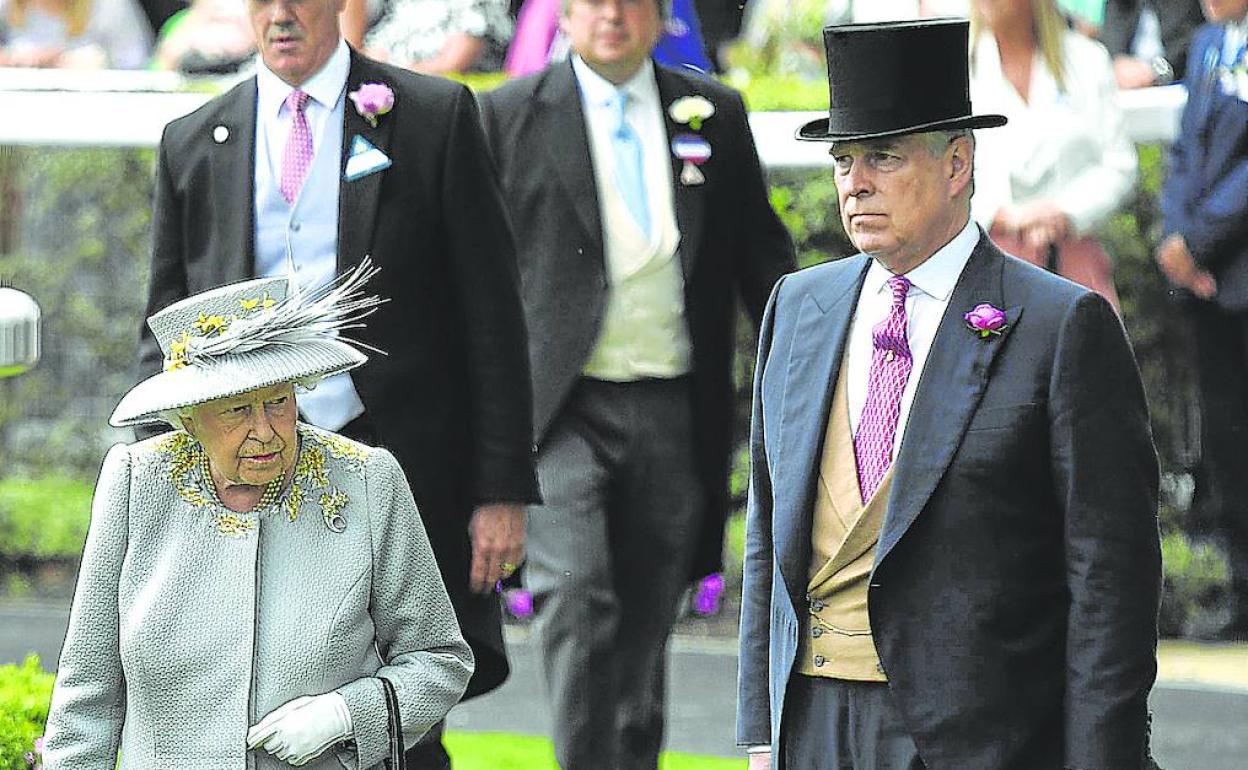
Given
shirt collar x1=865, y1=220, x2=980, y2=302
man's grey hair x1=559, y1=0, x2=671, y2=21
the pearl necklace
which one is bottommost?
the pearl necklace

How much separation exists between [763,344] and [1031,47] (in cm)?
330

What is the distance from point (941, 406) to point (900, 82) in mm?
577

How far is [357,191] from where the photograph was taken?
226 inches

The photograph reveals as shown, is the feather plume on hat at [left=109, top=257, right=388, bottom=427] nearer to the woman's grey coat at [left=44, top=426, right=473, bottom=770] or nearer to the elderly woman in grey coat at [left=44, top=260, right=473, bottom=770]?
the elderly woman in grey coat at [left=44, top=260, right=473, bottom=770]

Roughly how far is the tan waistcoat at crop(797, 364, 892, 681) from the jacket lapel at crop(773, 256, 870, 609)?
0.02 m

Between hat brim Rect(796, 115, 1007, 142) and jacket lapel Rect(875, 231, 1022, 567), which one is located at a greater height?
hat brim Rect(796, 115, 1007, 142)

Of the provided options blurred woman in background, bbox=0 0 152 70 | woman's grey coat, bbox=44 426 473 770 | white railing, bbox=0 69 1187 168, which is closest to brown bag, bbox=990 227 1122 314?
woman's grey coat, bbox=44 426 473 770

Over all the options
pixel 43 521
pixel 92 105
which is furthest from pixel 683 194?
pixel 43 521

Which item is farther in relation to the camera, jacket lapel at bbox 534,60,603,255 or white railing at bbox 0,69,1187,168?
white railing at bbox 0,69,1187,168

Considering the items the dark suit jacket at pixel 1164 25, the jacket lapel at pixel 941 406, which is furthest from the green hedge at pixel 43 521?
the jacket lapel at pixel 941 406

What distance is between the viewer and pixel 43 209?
1140cm

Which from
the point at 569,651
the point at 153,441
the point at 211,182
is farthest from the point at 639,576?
the point at 153,441

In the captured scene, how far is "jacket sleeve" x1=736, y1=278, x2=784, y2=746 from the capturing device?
4.64 metres

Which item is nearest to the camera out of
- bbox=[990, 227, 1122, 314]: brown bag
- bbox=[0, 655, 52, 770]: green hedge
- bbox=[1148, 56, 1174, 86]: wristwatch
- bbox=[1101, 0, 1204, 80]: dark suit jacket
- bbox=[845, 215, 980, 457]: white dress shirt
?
bbox=[845, 215, 980, 457]: white dress shirt
